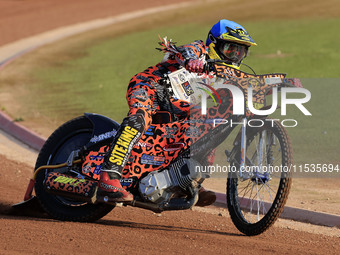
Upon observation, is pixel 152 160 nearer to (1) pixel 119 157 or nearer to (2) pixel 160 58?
(1) pixel 119 157

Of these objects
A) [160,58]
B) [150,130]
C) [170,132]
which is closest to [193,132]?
[170,132]

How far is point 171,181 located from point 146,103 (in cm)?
81

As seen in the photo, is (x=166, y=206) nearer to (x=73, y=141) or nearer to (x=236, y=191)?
(x=236, y=191)

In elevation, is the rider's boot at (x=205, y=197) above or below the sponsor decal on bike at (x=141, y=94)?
below

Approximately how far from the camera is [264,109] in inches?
267

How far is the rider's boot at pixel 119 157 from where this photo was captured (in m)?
6.92

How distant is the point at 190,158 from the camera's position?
7008mm

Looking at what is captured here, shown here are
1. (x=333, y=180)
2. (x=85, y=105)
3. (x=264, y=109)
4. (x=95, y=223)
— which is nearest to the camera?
(x=264, y=109)

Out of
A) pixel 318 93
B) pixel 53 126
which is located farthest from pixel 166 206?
pixel 318 93

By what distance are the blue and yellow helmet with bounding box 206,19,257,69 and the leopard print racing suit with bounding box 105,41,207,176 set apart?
0.13 metres

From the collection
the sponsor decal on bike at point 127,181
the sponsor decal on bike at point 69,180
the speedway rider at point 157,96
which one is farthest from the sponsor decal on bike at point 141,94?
the sponsor decal on bike at point 69,180

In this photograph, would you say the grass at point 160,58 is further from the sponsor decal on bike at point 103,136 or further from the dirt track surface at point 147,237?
the sponsor decal on bike at point 103,136

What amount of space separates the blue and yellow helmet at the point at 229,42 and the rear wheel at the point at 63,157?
156 cm

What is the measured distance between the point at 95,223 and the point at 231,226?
1445 mm
